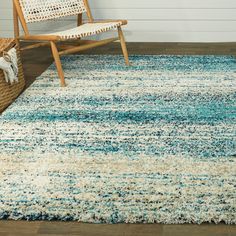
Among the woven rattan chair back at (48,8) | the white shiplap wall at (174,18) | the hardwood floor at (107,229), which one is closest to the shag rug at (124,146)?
the hardwood floor at (107,229)

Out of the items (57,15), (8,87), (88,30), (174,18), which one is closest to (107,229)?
(8,87)

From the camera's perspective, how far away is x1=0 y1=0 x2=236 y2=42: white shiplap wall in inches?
145

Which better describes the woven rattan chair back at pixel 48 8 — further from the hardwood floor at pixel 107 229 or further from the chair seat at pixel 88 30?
the hardwood floor at pixel 107 229

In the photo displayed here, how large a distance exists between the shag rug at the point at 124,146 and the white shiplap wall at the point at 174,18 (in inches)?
26.9

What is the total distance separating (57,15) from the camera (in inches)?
133

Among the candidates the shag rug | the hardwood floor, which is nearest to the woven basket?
the shag rug

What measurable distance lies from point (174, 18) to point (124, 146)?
200cm

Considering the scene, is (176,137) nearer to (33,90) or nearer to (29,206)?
(29,206)

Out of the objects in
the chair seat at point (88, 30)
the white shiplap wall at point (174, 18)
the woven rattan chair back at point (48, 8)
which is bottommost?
the white shiplap wall at point (174, 18)

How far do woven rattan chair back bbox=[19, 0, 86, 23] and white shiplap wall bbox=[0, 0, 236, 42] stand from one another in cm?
41

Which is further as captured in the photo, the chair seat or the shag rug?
the chair seat

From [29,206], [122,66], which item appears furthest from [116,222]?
[122,66]

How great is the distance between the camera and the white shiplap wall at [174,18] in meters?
3.69

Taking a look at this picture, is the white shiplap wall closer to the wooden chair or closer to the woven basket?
the wooden chair
